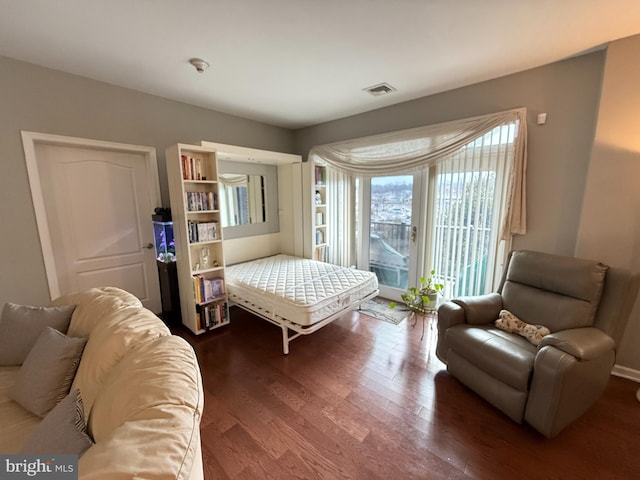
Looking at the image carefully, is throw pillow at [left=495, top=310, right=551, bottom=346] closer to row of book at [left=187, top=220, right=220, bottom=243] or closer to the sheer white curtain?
the sheer white curtain

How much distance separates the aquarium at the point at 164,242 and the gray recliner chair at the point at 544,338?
2.93 metres

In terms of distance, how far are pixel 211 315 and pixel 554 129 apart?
377 cm

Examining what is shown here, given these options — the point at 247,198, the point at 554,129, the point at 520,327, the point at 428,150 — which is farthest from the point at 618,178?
the point at 247,198

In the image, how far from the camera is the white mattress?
7.55ft

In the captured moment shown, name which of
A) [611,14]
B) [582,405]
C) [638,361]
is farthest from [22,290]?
[638,361]

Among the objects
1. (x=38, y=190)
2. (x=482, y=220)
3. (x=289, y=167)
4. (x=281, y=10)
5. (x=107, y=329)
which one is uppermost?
(x=281, y=10)

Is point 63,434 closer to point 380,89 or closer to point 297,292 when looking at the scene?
point 297,292

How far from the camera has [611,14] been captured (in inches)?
64.1

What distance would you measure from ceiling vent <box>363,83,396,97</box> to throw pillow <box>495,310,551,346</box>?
237 centimetres

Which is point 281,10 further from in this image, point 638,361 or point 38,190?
point 638,361

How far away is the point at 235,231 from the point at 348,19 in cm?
268

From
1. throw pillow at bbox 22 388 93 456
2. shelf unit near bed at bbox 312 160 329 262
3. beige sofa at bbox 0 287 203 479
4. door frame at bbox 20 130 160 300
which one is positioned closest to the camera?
beige sofa at bbox 0 287 203 479

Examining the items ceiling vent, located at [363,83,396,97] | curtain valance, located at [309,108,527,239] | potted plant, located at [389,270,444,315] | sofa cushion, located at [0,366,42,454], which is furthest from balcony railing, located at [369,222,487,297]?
sofa cushion, located at [0,366,42,454]

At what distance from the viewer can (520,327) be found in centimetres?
197
